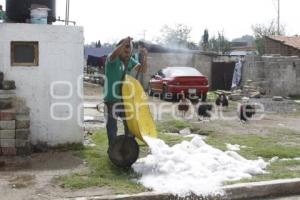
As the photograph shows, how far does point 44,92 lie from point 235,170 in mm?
3132

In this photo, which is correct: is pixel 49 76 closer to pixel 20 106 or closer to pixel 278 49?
pixel 20 106

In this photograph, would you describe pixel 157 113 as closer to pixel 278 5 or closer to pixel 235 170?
pixel 235 170

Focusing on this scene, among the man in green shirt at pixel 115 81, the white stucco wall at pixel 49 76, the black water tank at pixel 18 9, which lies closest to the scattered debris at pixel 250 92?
the white stucco wall at pixel 49 76

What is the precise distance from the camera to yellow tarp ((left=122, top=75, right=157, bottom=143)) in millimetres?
6414

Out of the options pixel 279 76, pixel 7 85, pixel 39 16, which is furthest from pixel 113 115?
pixel 279 76

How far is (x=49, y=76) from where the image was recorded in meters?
7.59

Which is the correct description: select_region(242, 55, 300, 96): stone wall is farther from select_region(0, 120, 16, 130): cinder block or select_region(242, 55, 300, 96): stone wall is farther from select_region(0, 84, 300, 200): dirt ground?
select_region(0, 120, 16, 130): cinder block

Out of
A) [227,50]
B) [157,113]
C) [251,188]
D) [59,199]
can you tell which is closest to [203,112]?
[157,113]

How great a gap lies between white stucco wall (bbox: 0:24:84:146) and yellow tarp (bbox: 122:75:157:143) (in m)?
1.31

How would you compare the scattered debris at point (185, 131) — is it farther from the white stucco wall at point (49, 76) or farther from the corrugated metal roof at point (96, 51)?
the corrugated metal roof at point (96, 51)

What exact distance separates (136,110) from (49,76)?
1809 mm

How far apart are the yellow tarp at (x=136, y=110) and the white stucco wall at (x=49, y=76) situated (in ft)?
4.31

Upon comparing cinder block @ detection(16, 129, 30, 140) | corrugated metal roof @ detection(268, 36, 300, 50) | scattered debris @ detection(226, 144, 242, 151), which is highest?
corrugated metal roof @ detection(268, 36, 300, 50)

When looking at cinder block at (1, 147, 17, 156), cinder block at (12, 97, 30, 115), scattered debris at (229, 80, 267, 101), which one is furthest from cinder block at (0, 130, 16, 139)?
scattered debris at (229, 80, 267, 101)
